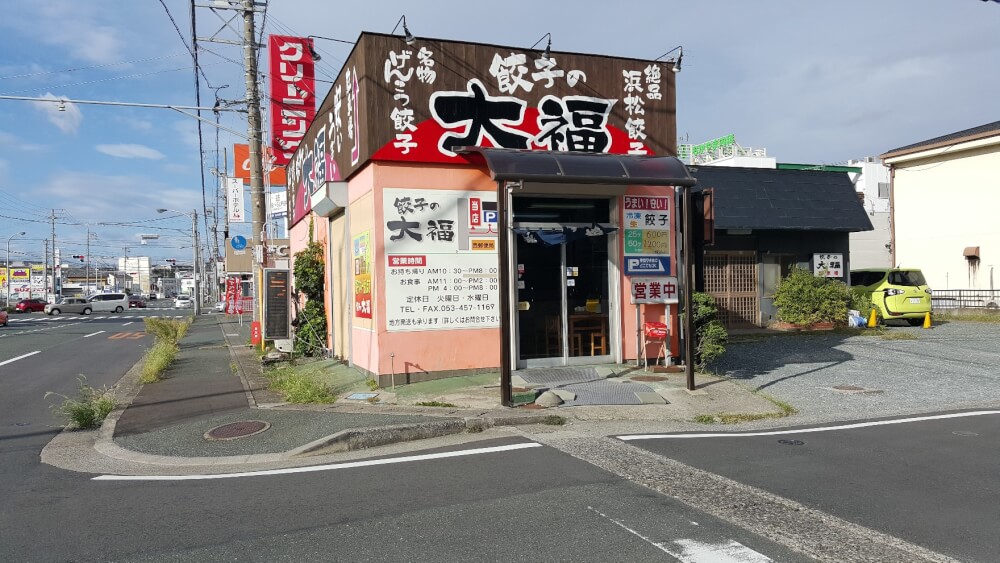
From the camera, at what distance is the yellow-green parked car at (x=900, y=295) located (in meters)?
20.4

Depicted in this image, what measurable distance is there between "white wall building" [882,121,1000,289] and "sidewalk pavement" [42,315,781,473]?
921 inches

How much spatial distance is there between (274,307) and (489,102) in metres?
8.15

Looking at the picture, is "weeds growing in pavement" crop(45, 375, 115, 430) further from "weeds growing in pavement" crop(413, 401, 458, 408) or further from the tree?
the tree

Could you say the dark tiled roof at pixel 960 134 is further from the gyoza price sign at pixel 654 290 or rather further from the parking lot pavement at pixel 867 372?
the gyoza price sign at pixel 654 290

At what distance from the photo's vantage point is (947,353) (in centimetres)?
1474

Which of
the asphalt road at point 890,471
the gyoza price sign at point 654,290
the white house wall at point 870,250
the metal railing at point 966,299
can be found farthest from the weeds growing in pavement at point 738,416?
the white house wall at point 870,250

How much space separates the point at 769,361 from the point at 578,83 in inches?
259

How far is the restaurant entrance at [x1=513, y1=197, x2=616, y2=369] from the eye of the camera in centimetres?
1198

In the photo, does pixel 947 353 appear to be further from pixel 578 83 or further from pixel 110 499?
pixel 110 499

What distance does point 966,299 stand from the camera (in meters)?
28.1

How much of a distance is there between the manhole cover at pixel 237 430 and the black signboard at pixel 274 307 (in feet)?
25.9

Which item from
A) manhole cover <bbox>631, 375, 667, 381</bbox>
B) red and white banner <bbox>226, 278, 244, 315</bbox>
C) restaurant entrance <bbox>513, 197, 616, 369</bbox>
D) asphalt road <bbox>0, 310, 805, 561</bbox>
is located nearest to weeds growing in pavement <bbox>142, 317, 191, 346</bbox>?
restaurant entrance <bbox>513, 197, 616, 369</bbox>

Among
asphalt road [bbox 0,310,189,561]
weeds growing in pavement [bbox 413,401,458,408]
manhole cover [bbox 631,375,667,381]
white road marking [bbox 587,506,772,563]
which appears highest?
manhole cover [bbox 631,375,667,381]

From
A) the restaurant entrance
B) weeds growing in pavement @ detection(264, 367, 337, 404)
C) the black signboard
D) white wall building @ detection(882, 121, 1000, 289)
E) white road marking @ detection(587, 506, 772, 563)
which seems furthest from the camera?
white wall building @ detection(882, 121, 1000, 289)
